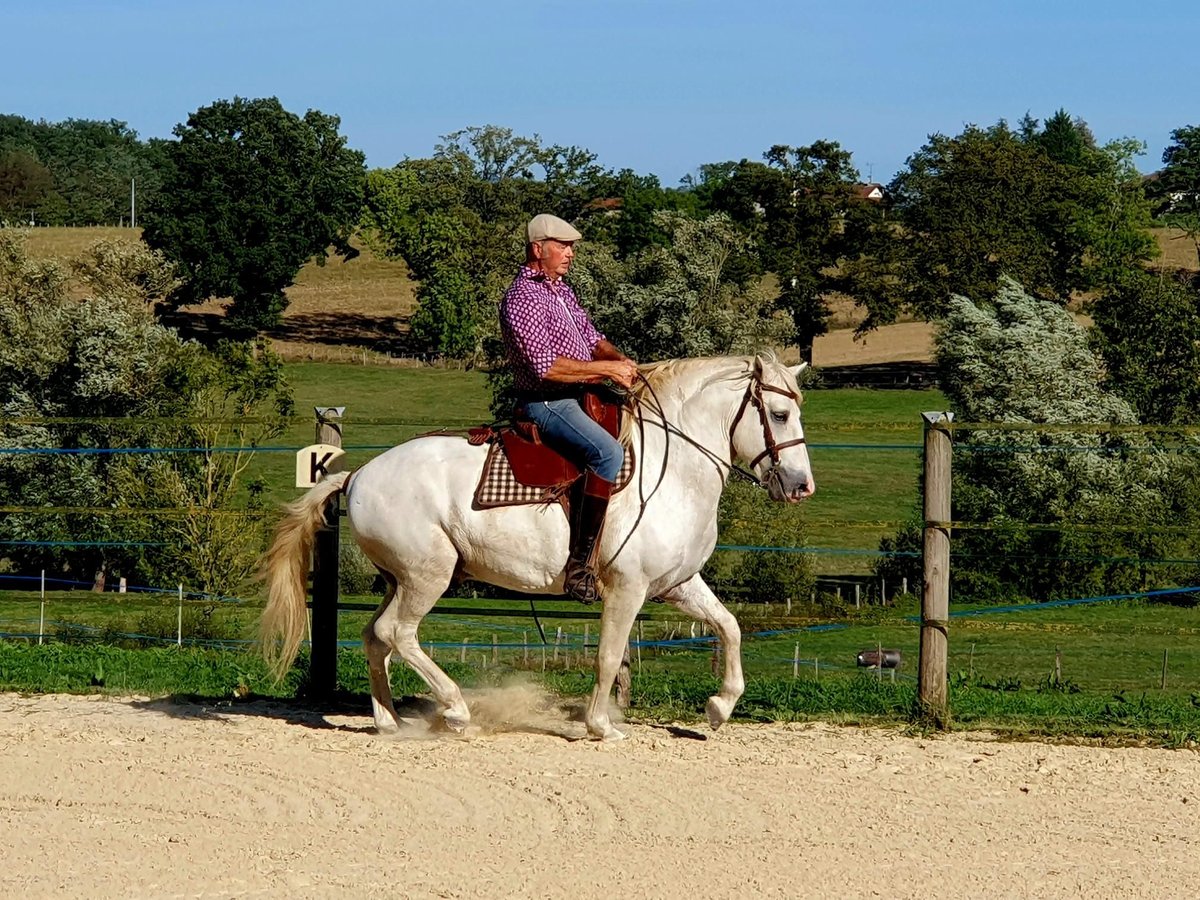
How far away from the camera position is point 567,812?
21.3 ft

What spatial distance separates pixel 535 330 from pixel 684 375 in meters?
0.93

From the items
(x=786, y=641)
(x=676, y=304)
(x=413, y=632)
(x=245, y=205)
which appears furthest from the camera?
(x=245, y=205)

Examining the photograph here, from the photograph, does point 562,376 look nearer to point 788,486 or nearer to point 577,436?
point 577,436

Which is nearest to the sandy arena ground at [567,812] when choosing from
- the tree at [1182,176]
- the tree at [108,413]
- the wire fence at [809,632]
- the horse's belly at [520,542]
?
the horse's belly at [520,542]

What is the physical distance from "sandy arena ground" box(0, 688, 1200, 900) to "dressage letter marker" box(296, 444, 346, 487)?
1392 mm

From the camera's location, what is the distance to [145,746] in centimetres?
771

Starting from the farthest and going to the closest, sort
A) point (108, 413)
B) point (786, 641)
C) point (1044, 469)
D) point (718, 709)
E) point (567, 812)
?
point (108, 413), point (1044, 469), point (786, 641), point (718, 709), point (567, 812)

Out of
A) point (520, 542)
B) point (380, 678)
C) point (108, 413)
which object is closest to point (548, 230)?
point (520, 542)

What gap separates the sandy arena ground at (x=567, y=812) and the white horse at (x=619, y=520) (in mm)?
508

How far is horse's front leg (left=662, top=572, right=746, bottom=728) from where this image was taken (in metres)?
7.98

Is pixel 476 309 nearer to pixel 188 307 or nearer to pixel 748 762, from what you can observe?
pixel 188 307

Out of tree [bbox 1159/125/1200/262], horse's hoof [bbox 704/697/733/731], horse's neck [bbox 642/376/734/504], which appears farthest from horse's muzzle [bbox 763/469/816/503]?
tree [bbox 1159/125/1200/262]

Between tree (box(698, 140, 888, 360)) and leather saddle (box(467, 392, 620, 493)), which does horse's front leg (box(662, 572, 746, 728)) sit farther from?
tree (box(698, 140, 888, 360))

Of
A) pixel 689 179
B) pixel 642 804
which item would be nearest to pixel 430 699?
pixel 642 804
